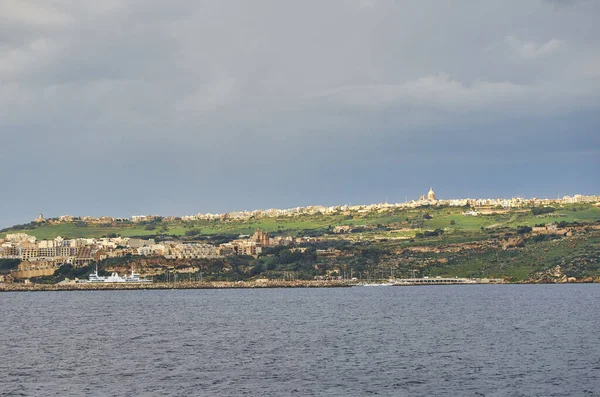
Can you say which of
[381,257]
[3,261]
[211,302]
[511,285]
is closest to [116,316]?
[211,302]

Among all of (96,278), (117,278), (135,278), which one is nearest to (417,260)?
(135,278)

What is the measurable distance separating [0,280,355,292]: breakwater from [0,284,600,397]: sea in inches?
2628

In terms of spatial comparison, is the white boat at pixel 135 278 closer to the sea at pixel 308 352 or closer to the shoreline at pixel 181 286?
the shoreline at pixel 181 286

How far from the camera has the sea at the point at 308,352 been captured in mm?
42156

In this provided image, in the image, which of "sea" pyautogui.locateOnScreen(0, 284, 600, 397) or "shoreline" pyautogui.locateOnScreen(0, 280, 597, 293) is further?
"shoreline" pyautogui.locateOnScreen(0, 280, 597, 293)

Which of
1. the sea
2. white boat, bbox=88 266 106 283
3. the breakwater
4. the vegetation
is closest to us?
the sea

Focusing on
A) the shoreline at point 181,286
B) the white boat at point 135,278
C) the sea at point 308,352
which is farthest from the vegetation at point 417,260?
the sea at point 308,352

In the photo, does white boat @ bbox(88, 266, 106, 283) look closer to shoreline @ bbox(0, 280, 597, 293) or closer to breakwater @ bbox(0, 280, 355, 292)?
breakwater @ bbox(0, 280, 355, 292)

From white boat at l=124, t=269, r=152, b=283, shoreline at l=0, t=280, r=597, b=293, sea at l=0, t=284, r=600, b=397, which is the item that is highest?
white boat at l=124, t=269, r=152, b=283

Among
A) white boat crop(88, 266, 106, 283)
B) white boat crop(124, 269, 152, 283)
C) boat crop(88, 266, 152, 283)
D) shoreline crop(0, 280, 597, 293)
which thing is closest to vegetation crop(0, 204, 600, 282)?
white boat crop(124, 269, 152, 283)

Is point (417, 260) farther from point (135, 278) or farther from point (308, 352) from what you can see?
point (308, 352)

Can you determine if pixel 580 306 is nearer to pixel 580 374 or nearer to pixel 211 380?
pixel 580 374

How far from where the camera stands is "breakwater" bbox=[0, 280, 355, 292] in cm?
16212

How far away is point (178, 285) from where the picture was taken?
16338cm
